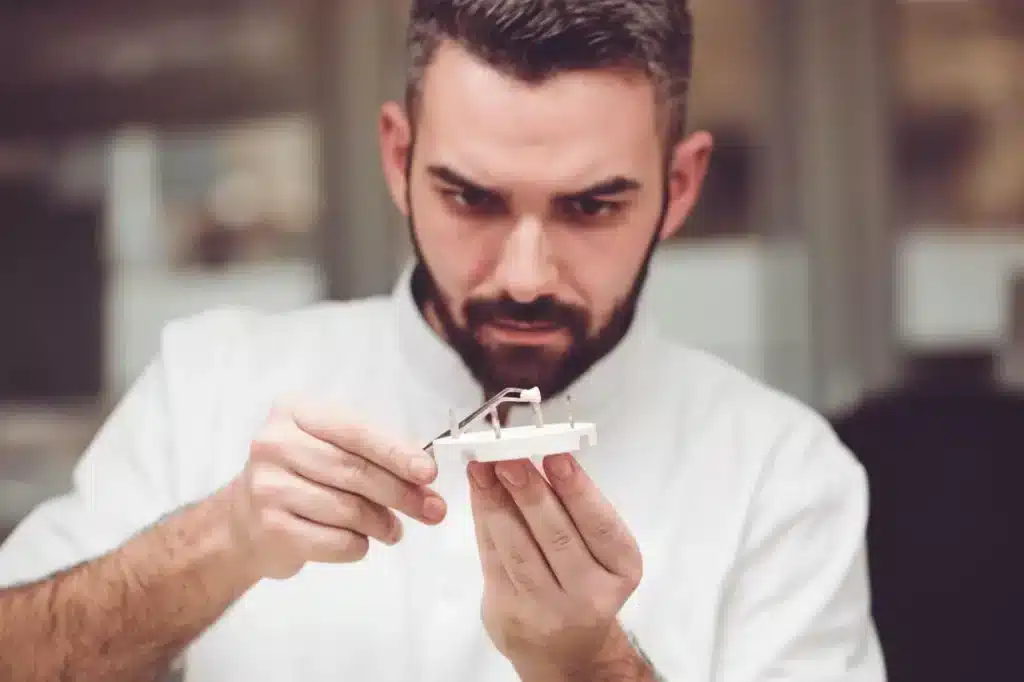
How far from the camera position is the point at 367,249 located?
718 mm

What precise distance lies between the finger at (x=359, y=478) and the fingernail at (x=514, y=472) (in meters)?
0.04

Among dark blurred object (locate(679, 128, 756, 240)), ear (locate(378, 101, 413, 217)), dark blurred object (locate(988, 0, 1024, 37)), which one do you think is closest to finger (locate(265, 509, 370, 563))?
ear (locate(378, 101, 413, 217))

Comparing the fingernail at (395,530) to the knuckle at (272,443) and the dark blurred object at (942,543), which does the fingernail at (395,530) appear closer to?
the knuckle at (272,443)

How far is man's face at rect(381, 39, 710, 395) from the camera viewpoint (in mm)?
562

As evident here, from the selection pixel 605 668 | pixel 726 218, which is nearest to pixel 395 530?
pixel 605 668

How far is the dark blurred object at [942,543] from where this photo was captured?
29.2 inches

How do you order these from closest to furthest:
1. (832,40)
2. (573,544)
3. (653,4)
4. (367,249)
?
(573,544) < (653,4) < (367,249) < (832,40)

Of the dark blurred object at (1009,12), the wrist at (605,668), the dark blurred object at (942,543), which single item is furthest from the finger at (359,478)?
the dark blurred object at (1009,12)

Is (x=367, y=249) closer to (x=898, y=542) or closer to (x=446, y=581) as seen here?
(x=446, y=581)

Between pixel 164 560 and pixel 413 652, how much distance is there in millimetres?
147

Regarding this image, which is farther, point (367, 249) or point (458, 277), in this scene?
point (367, 249)

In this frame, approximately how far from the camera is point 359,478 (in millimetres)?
472

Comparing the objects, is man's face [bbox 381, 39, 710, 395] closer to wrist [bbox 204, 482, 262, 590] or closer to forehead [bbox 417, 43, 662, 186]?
forehead [bbox 417, 43, 662, 186]

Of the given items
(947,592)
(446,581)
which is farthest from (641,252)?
(947,592)
